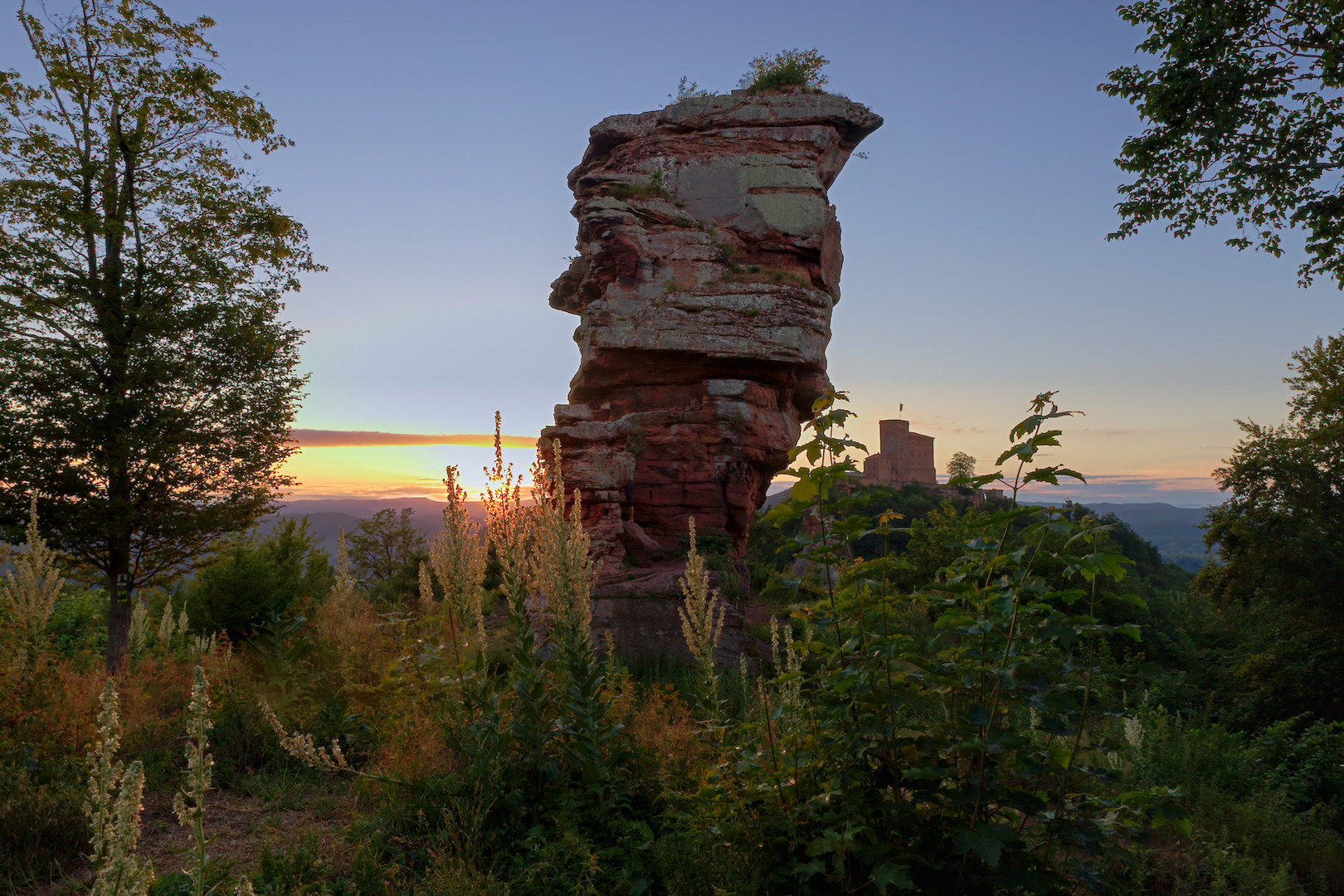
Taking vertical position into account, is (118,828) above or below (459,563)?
below

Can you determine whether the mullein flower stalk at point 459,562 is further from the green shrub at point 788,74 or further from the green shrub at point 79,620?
the green shrub at point 788,74

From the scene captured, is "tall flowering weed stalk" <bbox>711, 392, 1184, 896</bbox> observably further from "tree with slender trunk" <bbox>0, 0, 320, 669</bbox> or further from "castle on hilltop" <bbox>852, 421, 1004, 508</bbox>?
"castle on hilltop" <bbox>852, 421, 1004, 508</bbox>

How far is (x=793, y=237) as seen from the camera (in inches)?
796

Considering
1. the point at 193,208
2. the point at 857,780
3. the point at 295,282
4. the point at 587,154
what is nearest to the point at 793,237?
the point at 587,154

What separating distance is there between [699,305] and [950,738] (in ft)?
55.7

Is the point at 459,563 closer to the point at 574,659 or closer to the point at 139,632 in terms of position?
the point at 574,659

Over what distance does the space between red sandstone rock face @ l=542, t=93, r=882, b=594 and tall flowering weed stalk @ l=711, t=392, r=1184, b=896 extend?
13700mm

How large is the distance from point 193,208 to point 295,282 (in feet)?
5.91

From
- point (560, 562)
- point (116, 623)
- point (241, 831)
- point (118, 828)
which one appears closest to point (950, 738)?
point (560, 562)

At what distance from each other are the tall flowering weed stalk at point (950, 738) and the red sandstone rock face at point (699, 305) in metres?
13.7

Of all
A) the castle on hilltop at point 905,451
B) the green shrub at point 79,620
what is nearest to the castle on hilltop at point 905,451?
the castle on hilltop at point 905,451

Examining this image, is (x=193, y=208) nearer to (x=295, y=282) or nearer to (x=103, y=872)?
(x=295, y=282)

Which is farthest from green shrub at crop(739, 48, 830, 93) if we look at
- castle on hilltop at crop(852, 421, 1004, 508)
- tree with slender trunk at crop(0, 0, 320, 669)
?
castle on hilltop at crop(852, 421, 1004, 508)

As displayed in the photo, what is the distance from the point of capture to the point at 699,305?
19.2 m
